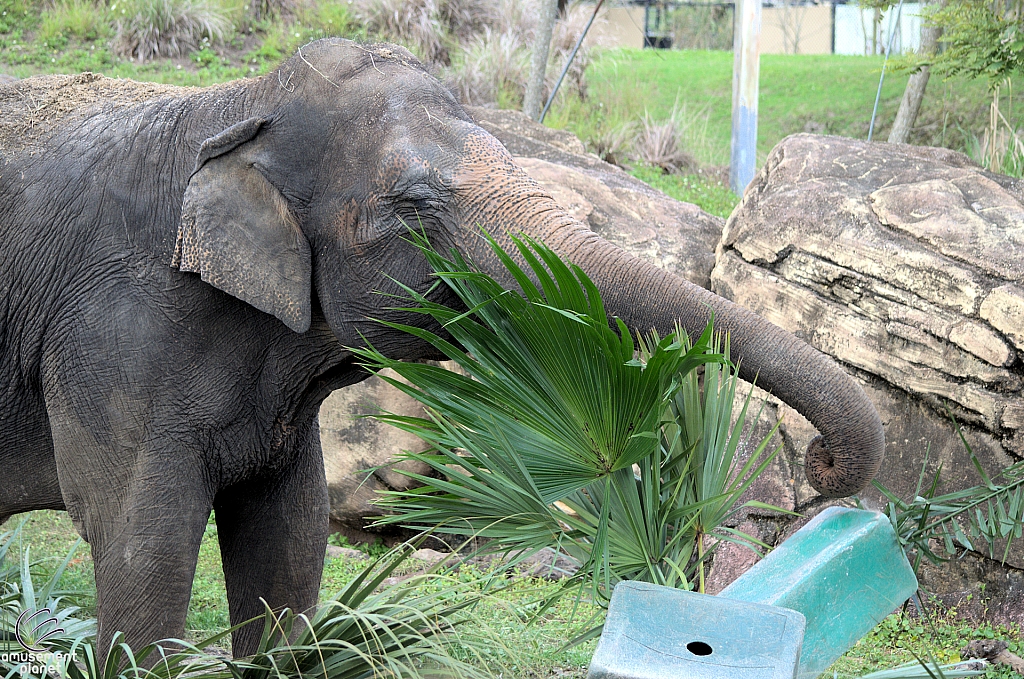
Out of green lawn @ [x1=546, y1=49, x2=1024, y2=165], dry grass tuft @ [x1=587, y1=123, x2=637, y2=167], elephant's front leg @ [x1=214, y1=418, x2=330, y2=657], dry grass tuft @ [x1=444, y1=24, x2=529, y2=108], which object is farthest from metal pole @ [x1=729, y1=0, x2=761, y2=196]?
elephant's front leg @ [x1=214, y1=418, x2=330, y2=657]

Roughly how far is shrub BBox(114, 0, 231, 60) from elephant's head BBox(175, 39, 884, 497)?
11382mm

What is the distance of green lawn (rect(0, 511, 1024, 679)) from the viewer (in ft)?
15.4

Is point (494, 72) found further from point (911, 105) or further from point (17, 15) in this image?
point (17, 15)

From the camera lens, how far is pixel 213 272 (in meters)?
3.40

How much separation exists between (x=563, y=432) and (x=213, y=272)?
3.68 feet

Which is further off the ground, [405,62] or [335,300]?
[405,62]

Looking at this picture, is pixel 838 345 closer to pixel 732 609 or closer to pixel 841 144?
pixel 841 144

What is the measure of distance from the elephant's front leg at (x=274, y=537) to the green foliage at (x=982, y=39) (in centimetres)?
651

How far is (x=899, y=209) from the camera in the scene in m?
6.26

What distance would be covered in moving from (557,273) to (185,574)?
162 centimetres

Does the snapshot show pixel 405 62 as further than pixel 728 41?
No

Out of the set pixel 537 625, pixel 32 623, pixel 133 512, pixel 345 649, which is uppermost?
pixel 133 512

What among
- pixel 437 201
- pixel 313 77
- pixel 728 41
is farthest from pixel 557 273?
pixel 728 41

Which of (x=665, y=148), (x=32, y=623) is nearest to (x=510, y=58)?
(x=665, y=148)
